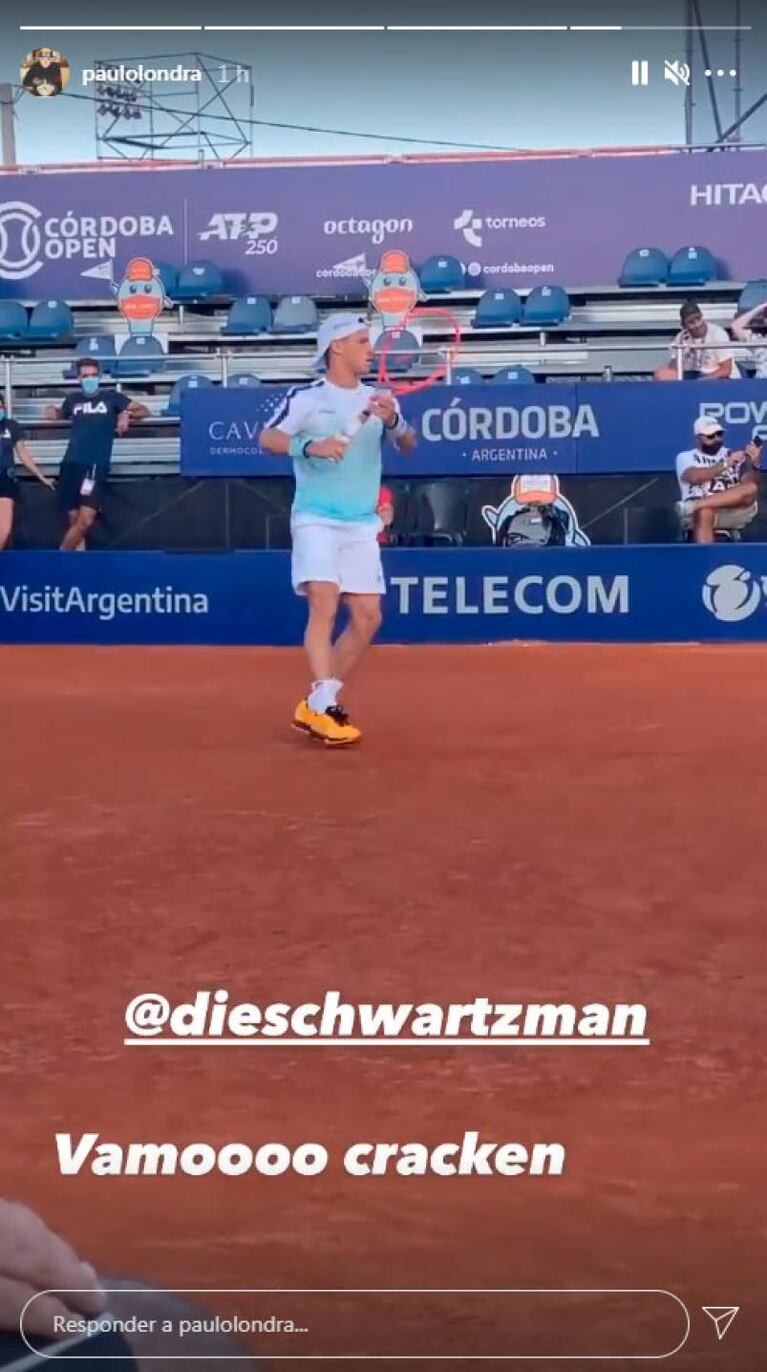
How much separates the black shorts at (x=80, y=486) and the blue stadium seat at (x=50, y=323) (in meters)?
5.72

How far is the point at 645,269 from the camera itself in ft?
71.8

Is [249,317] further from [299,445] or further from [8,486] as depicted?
[299,445]

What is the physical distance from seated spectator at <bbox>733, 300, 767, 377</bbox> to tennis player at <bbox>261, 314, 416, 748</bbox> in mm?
9501

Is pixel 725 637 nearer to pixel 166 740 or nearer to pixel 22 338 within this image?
pixel 166 740

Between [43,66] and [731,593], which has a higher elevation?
[43,66]

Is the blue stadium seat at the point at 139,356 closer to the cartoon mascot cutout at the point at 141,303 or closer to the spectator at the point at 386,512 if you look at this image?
the cartoon mascot cutout at the point at 141,303

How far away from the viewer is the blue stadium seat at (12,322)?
72.2ft

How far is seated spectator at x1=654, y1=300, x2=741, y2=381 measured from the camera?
1619 centimetres

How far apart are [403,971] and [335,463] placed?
162 inches

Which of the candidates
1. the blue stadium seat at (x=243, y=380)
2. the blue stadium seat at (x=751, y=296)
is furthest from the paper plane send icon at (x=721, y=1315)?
the blue stadium seat at (x=751, y=296)

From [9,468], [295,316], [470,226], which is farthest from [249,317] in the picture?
[9,468]

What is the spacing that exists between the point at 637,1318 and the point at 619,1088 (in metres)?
1.26

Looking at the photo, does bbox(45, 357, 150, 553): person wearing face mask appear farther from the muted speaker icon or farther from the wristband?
the wristband

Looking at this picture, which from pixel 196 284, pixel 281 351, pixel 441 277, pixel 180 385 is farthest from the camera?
pixel 196 284
